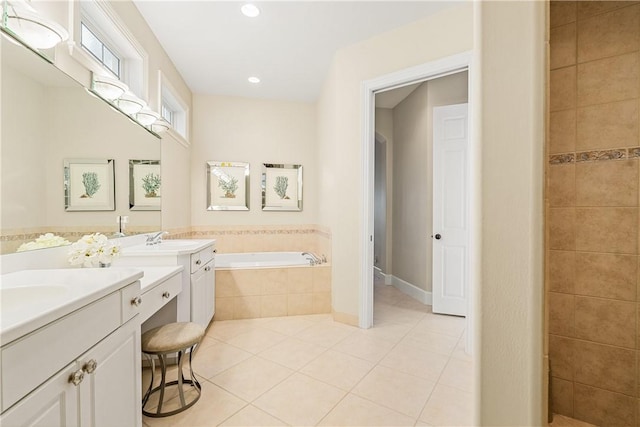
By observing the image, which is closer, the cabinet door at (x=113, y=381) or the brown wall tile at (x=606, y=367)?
the cabinet door at (x=113, y=381)

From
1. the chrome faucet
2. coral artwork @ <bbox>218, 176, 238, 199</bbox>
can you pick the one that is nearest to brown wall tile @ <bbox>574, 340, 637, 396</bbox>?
the chrome faucet

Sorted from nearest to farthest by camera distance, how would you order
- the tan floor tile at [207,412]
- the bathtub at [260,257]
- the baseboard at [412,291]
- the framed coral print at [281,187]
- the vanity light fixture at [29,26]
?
the vanity light fixture at [29,26] → the tan floor tile at [207,412] → the baseboard at [412,291] → the bathtub at [260,257] → the framed coral print at [281,187]

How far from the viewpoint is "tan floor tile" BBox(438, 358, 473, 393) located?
1826 millimetres

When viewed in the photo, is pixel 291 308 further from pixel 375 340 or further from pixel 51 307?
pixel 51 307

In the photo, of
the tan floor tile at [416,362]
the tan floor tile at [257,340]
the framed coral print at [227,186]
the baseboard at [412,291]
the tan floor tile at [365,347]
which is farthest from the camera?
the framed coral print at [227,186]

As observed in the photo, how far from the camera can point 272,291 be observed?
2986 millimetres

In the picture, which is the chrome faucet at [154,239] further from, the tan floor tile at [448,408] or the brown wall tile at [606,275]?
the brown wall tile at [606,275]

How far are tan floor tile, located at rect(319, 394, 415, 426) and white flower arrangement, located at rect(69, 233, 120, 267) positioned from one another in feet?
5.01

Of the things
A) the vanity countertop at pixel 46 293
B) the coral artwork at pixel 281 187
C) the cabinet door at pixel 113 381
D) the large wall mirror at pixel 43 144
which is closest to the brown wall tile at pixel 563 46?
the vanity countertop at pixel 46 293

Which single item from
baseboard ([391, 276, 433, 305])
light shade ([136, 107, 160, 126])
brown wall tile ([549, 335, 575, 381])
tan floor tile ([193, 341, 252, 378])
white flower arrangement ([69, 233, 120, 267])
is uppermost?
light shade ([136, 107, 160, 126])

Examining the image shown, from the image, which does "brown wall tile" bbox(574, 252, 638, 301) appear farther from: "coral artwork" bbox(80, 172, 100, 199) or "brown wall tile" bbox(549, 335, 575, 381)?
"coral artwork" bbox(80, 172, 100, 199)

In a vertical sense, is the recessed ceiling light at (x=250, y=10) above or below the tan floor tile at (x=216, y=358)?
above

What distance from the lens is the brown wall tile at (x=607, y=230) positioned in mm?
1315

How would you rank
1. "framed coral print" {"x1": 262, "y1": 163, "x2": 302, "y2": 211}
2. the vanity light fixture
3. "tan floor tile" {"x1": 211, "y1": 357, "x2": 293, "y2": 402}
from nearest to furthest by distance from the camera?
the vanity light fixture < "tan floor tile" {"x1": 211, "y1": 357, "x2": 293, "y2": 402} < "framed coral print" {"x1": 262, "y1": 163, "x2": 302, "y2": 211}
